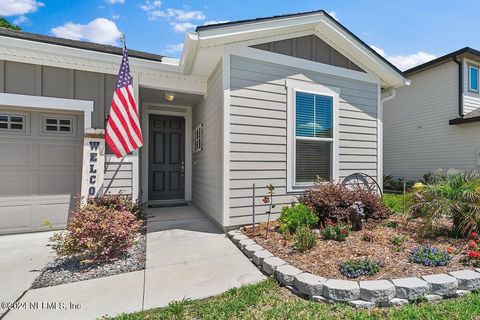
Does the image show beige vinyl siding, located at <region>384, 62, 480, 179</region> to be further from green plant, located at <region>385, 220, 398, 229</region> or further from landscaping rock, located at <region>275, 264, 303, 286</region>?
landscaping rock, located at <region>275, 264, 303, 286</region>

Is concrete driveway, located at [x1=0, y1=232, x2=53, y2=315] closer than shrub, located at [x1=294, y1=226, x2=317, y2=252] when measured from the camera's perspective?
Yes

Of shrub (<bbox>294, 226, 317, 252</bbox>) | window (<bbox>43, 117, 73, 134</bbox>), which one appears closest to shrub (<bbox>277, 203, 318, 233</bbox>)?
shrub (<bbox>294, 226, 317, 252</bbox>)

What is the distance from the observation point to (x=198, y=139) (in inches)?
242

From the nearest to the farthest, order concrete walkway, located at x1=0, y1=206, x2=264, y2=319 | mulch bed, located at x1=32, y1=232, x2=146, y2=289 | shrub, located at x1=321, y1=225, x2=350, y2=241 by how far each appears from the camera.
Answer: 1. concrete walkway, located at x1=0, y1=206, x2=264, y2=319
2. mulch bed, located at x1=32, y1=232, x2=146, y2=289
3. shrub, located at x1=321, y1=225, x2=350, y2=241

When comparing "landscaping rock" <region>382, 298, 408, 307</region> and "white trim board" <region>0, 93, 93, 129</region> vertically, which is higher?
"white trim board" <region>0, 93, 93, 129</region>

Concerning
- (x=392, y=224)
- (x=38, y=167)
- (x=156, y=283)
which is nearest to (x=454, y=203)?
(x=392, y=224)

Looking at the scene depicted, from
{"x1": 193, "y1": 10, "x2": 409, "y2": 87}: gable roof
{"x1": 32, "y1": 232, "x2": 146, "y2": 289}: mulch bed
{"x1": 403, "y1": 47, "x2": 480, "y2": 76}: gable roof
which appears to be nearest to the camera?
{"x1": 32, "y1": 232, "x2": 146, "y2": 289}: mulch bed

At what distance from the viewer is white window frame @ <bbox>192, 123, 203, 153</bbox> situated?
5.83m

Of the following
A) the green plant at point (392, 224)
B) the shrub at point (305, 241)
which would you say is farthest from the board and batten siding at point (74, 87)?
the green plant at point (392, 224)

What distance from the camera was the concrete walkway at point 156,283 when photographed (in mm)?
2207

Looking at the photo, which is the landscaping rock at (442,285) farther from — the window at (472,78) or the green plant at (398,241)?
the window at (472,78)

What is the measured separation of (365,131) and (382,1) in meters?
3.02

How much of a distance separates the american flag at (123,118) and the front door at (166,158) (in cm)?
236

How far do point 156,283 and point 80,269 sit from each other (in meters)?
1.08
